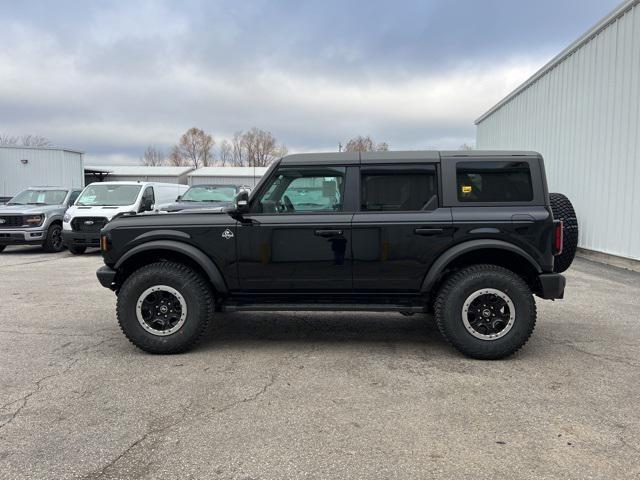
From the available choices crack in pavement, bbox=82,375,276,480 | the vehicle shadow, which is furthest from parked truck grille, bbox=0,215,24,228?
crack in pavement, bbox=82,375,276,480

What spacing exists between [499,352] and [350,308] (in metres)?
1.37

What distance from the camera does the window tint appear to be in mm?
4262

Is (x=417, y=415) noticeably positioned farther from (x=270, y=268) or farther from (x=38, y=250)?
(x=38, y=250)

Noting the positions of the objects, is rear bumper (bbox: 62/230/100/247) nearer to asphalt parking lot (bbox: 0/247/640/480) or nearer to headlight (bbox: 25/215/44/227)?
headlight (bbox: 25/215/44/227)

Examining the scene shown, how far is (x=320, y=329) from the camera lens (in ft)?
17.2

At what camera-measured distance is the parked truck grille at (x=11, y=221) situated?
12211 millimetres

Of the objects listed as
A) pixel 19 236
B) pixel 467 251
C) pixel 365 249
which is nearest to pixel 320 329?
pixel 365 249

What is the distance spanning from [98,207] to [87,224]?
55 centimetres

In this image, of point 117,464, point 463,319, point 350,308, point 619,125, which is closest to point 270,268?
point 350,308

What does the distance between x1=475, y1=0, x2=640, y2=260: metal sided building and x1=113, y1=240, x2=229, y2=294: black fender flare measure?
8442mm

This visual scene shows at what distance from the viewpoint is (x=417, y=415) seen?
315 cm

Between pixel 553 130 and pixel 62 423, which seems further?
pixel 553 130

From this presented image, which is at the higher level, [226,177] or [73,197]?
[226,177]

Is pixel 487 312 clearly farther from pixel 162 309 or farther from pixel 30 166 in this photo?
pixel 30 166
